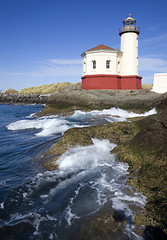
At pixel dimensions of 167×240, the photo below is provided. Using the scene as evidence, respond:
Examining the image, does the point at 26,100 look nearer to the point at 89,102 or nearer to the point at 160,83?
the point at 89,102

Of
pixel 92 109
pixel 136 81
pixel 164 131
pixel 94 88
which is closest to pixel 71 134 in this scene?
pixel 164 131

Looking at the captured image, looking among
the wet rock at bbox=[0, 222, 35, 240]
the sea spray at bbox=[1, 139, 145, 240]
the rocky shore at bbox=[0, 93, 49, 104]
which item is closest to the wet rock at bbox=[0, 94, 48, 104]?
the rocky shore at bbox=[0, 93, 49, 104]

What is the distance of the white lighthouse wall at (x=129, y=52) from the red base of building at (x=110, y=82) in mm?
896

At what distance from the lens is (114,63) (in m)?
24.5

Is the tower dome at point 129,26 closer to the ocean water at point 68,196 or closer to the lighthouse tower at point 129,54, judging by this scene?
the lighthouse tower at point 129,54

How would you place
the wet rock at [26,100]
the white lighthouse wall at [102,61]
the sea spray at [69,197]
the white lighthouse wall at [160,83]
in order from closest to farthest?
the sea spray at [69,197] → the white lighthouse wall at [102,61] → the white lighthouse wall at [160,83] → the wet rock at [26,100]

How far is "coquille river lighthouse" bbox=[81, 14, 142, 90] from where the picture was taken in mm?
24234

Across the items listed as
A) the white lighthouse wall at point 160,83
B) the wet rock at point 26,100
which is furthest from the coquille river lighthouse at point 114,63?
the wet rock at point 26,100

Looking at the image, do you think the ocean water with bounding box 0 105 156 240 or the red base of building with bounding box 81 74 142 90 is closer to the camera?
the ocean water with bounding box 0 105 156 240

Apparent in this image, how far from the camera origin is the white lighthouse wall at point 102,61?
24188mm

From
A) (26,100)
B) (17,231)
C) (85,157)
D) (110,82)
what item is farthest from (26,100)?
(17,231)

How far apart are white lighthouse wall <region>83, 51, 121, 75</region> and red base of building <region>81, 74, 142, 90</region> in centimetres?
64

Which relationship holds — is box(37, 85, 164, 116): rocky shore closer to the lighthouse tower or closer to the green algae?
the lighthouse tower

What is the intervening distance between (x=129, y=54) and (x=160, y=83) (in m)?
5.55
